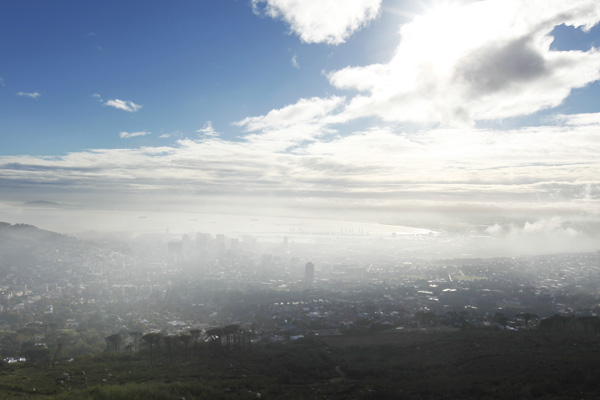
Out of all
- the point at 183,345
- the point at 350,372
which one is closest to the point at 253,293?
the point at 183,345

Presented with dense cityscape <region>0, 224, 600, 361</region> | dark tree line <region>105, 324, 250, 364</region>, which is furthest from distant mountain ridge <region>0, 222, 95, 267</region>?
dark tree line <region>105, 324, 250, 364</region>

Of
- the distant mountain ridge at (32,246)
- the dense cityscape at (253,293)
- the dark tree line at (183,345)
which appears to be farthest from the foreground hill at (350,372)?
the distant mountain ridge at (32,246)

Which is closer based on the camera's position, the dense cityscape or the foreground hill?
the foreground hill

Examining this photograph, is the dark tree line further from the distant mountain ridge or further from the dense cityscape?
the distant mountain ridge

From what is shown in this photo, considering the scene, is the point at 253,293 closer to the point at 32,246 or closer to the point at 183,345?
the point at 183,345

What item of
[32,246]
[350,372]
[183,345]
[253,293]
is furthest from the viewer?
[32,246]

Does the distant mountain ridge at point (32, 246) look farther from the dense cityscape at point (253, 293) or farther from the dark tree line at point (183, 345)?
the dark tree line at point (183, 345)

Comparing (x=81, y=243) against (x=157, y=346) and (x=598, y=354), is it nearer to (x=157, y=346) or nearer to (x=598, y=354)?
(x=157, y=346)

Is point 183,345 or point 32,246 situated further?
point 32,246
